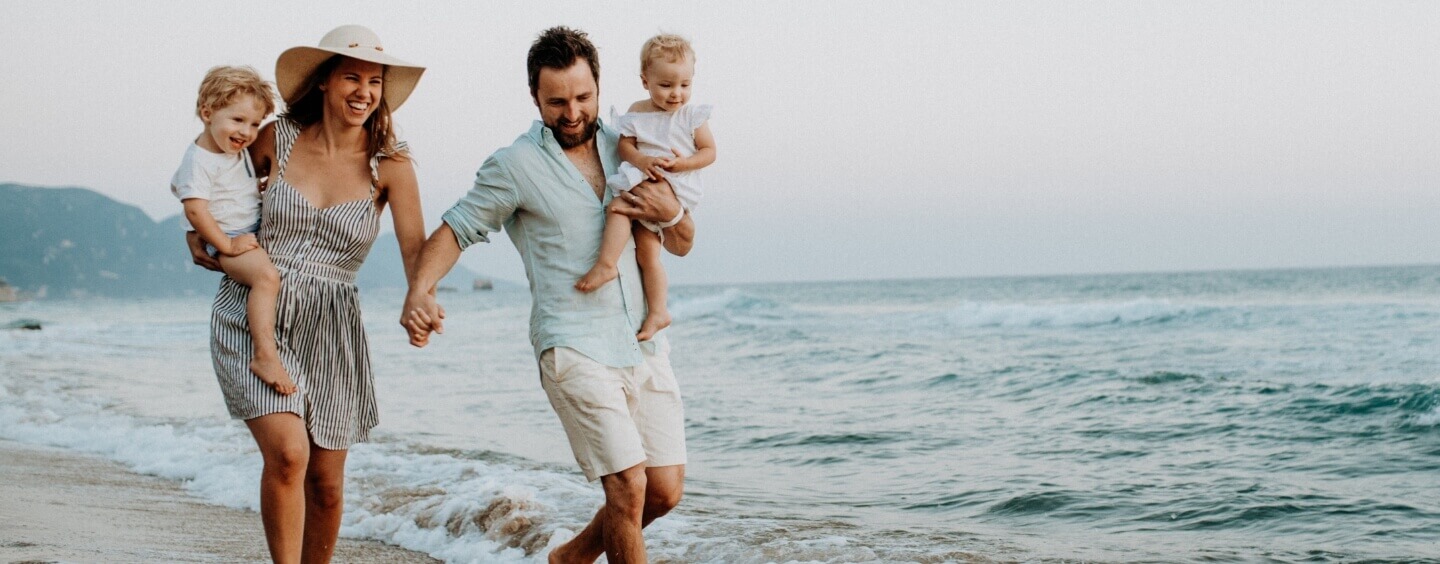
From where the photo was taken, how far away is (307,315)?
332 cm

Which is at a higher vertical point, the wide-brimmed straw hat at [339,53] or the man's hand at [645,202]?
the wide-brimmed straw hat at [339,53]

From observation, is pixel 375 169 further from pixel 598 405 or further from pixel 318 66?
pixel 598 405

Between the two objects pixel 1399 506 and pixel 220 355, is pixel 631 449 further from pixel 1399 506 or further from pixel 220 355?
pixel 1399 506

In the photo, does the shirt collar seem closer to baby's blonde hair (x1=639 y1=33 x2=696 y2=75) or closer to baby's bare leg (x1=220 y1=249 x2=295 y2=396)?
baby's blonde hair (x1=639 y1=33 x2=696 y2=75)

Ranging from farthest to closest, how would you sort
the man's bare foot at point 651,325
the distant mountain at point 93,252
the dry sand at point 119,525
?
the distant mountain at point 93,252 → the dry sand at point 119,525 → the man's bare foot at point 651,325

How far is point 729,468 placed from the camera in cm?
820

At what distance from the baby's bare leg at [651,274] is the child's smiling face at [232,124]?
1.03 meters

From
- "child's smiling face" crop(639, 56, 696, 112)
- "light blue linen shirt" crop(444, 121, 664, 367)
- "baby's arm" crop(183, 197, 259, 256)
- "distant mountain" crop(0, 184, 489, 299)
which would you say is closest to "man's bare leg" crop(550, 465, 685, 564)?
"light blue linen shirt" crop(444, 121, 664, 367)

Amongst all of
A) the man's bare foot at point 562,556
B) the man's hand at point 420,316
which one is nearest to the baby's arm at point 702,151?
the man's hand at point 420,316

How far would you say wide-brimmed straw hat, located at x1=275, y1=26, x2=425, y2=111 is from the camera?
322 centimetres

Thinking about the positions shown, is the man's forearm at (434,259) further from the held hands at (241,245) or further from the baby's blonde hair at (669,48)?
the baby's blonde hair at (669,48)

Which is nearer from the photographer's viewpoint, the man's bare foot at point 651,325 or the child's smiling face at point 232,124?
the child's smiling face at point 232,124

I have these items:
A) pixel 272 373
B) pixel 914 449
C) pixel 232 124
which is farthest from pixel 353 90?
pixel 914 449

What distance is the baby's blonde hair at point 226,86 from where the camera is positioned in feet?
10.2
